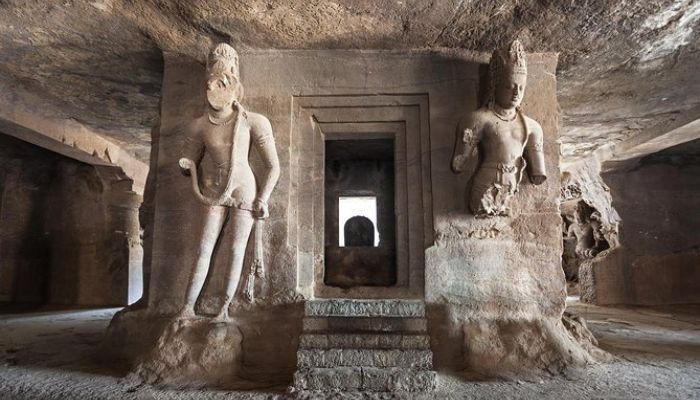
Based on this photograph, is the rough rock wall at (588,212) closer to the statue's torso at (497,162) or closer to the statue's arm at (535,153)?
the statue's arm at (535,153)

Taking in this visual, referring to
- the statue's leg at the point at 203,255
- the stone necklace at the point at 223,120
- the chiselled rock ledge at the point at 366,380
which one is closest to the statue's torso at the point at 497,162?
the chiselled rock ledge at the point at 366,380

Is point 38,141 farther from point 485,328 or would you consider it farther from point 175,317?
point 485,328

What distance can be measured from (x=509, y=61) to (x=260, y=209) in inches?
90.4

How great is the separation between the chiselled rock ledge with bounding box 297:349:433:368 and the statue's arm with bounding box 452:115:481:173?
1570mm

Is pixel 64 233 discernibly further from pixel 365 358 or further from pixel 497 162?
pixel 497 162

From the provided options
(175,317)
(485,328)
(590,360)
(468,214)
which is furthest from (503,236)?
(175,317)

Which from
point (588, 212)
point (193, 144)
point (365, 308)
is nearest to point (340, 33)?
point (193, 144)

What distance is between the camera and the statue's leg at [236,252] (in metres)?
3.47

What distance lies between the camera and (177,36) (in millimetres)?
3775

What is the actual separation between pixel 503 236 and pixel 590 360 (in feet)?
3.82

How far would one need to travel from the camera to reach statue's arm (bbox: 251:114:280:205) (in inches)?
140

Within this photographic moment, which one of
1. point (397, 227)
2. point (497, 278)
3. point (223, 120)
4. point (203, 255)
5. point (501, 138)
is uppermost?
point (223, 120)

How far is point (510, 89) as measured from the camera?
3.55 metres

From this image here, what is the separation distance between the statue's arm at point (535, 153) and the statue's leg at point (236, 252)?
92.8 inches
